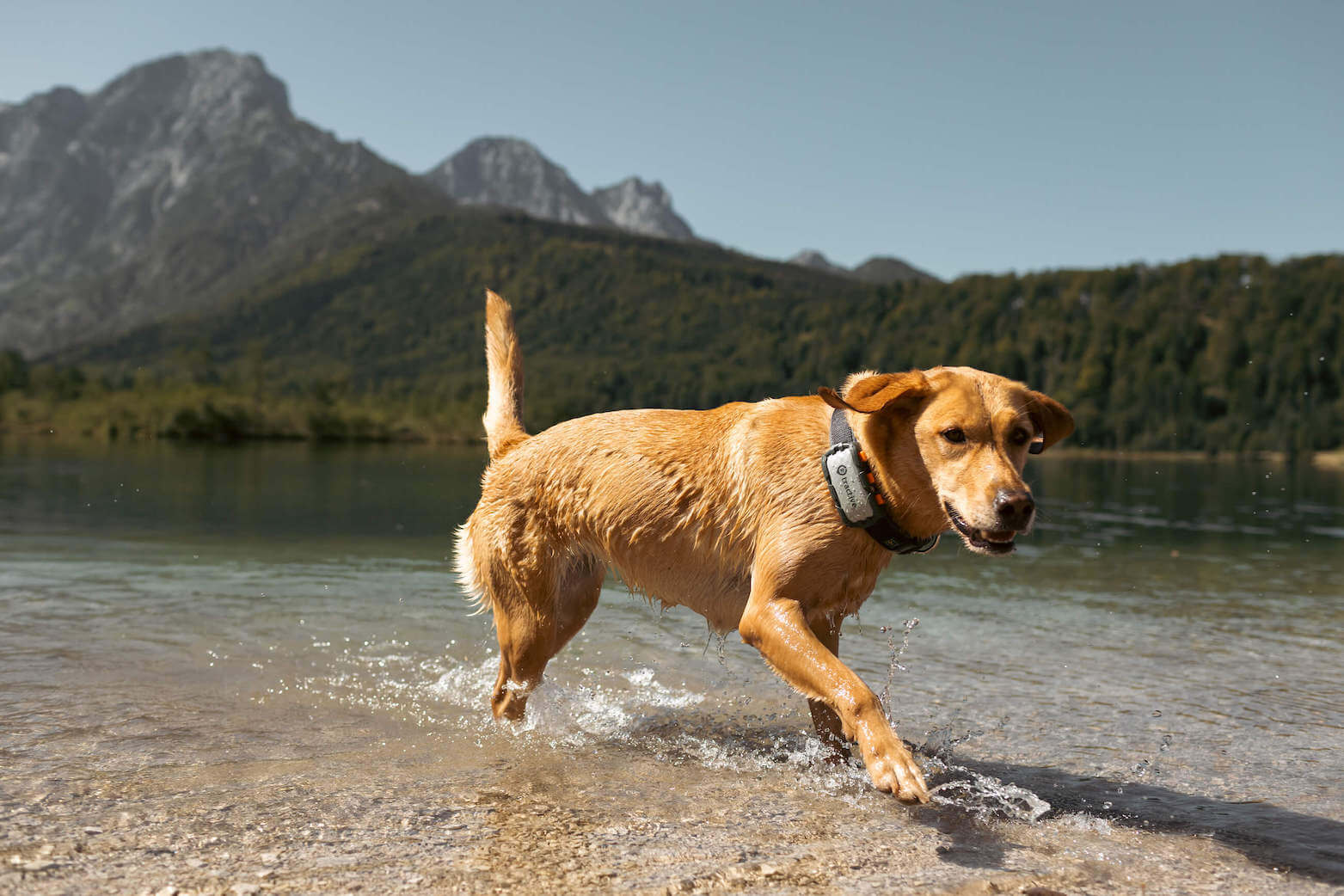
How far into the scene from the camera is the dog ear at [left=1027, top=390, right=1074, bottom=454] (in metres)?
5.12

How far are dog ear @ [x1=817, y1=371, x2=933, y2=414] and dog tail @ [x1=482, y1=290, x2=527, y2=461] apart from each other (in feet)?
8.63

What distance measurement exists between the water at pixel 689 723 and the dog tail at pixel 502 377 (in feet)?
5.88

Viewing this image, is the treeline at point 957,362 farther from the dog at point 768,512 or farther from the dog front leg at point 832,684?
the dog front leg at point 832,684

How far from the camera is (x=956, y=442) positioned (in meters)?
4.75

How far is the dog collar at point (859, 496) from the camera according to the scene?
16.5 feet

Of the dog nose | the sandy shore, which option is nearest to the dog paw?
the sandy shore

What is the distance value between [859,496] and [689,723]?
104 inches

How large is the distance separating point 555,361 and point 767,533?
180 m

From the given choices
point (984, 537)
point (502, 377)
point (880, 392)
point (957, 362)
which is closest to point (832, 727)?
point (984, 537)

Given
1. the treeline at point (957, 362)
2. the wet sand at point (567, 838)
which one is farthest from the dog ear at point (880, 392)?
the treeline at point (957, 362)

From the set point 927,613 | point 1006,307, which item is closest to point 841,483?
point 927,613

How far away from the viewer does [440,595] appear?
492 inches

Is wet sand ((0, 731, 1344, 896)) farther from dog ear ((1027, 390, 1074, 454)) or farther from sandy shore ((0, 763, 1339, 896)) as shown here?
dog ear ((1027, 390, 1074, 454))

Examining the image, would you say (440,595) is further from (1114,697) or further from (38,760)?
(1114,697)
